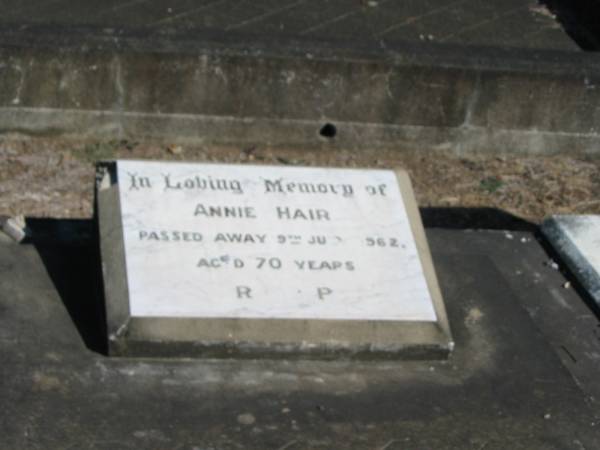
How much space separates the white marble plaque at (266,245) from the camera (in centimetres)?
345

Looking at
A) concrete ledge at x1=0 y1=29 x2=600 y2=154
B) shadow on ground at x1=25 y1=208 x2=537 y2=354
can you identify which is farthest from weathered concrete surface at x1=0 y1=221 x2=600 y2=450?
concrete ledge at x1=0 y1=29 x2=600 y2=154

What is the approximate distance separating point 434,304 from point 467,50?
2.69 meters

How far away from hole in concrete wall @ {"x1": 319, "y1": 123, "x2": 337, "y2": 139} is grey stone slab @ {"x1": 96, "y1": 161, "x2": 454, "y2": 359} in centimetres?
228

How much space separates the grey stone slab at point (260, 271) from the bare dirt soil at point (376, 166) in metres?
1.92

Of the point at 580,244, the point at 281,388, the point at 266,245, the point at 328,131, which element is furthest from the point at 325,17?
the point at 281,388

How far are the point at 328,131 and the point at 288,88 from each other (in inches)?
12.9

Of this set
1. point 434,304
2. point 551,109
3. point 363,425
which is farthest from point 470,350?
point 551,109

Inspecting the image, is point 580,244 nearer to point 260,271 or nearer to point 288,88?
point 260,271

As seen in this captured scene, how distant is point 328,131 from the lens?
612cm

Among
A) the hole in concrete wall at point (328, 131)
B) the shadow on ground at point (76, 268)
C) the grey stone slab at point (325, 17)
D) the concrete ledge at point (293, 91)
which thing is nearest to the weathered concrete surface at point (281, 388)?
the shadow on ground at point (76, 268)

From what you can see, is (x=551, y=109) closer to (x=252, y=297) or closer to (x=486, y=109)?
(x=486, y=109)

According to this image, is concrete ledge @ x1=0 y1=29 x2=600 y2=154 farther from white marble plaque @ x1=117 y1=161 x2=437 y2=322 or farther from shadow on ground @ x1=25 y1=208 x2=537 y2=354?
white marble plaque @ x1=117 y1=161 x2=437 y2=322

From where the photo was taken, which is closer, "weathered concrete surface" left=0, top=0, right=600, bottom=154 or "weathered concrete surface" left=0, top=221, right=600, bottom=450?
"weathered concrete surface" left=0, top=221, right=600, bottom=450

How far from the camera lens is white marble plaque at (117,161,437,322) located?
11.3ft
